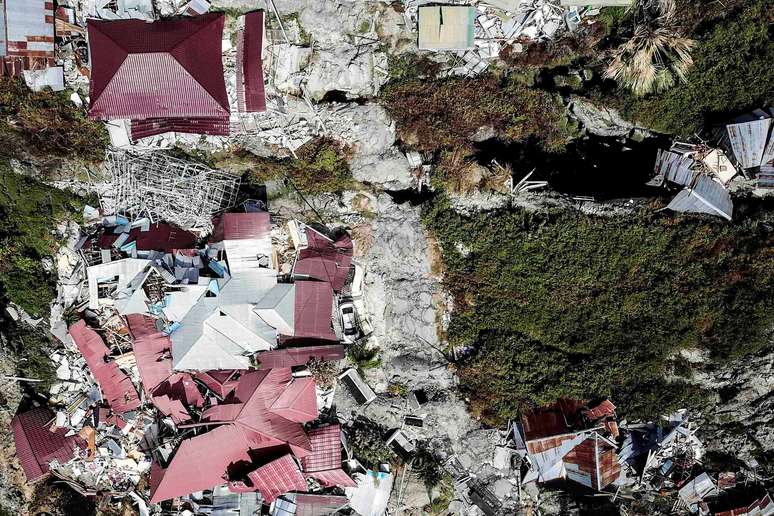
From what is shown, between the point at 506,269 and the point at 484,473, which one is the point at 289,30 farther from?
the point at 484,473

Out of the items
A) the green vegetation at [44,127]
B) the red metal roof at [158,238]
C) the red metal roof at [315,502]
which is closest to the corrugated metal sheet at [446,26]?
the red metal roof at [158,238]

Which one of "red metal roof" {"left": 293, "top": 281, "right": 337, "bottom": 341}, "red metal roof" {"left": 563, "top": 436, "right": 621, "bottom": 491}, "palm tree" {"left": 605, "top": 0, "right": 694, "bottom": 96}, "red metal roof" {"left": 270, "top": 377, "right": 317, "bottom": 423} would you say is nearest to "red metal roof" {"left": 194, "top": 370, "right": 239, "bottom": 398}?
"red metal roof" {"left": 270, "top": 377, "right": 317, "bottom": 423}

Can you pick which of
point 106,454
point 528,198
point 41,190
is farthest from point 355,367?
point 41,190

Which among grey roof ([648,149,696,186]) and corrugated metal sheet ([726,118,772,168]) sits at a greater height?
corrugated metal sheet ([726,118,772,168])

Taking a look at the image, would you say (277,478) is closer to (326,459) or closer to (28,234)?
(326,459)

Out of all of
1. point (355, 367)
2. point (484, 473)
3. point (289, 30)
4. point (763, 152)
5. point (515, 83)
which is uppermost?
point (289, 30)

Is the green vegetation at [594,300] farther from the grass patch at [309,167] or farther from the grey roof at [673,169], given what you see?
the grass patch at [309,167]

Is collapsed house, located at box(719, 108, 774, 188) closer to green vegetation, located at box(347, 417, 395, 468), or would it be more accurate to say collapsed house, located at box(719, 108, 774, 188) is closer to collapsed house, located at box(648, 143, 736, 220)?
collapsed house, located at box(648, 143, 736, 220)
